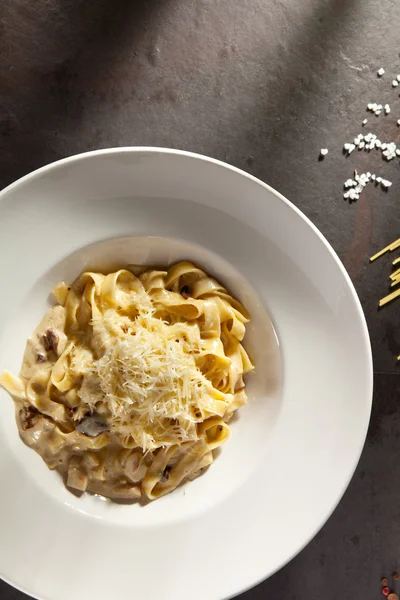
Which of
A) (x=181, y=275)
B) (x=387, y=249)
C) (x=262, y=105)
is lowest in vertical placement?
(x=387, y=249)

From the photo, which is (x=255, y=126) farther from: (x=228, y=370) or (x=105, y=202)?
(x=228, y=370)

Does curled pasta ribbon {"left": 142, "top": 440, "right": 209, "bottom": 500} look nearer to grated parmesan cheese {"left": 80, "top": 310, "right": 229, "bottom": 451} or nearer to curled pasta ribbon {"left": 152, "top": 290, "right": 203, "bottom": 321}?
grated parmesan cheese {"left": 80, "top": 310, "right": 229, "bottom": 451}

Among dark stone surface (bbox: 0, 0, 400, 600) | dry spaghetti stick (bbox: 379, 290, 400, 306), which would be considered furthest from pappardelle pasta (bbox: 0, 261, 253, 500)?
dry spaghetti stick (bbox: 379, 290, 400, 306)

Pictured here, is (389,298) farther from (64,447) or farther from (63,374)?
(64,447)

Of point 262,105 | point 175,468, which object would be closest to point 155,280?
point 175,468

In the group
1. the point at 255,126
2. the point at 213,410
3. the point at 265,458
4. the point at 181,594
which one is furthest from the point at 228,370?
the point at 255,126

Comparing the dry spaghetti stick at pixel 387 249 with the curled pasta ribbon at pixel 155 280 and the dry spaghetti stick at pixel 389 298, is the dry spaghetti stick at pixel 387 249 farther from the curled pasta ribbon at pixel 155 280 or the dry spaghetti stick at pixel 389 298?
the curled pasta ribbon at pixel 155 280

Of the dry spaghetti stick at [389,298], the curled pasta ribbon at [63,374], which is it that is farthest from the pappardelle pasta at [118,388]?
the dry spaghetti stick at [389,298]

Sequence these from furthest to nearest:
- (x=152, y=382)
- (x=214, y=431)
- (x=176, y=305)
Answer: (x=214, y=431) < (x=176, y=305) < (x=152, y=382)
